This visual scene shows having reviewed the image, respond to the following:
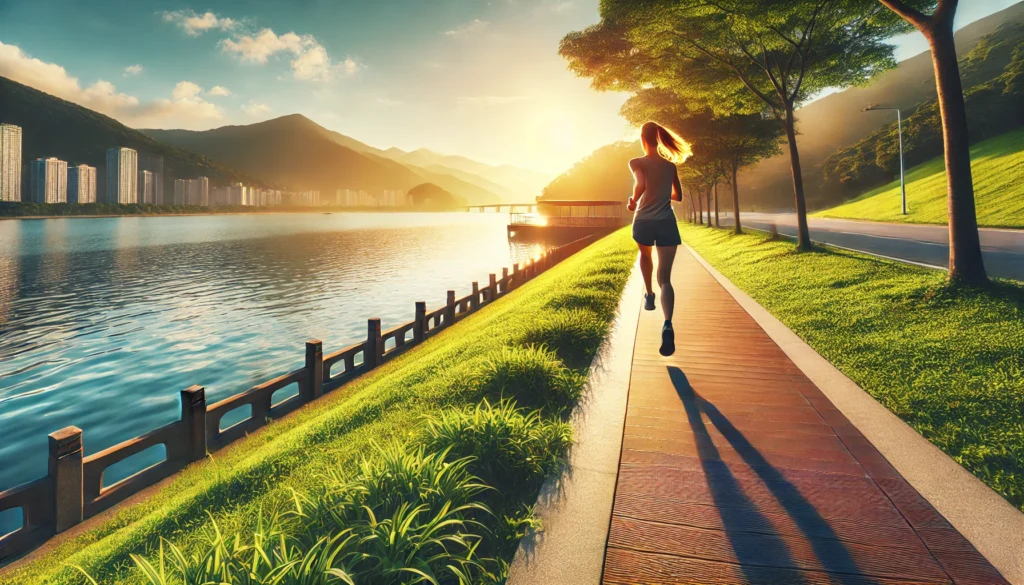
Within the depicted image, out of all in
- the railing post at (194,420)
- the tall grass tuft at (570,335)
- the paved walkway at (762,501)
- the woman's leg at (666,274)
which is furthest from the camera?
the railing post at (194,420)

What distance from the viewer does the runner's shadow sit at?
2.35 m

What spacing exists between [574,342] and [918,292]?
6.23 metres

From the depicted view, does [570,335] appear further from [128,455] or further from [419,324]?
[419,324]

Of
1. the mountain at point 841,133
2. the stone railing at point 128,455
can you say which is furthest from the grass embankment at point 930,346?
the mountain at point 841,133

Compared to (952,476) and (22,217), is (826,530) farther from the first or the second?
(22,217)

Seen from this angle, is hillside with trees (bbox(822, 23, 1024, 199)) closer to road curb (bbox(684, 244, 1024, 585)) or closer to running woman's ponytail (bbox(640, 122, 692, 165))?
running woman's ponytail (bbox(640, 122, 692, 165))

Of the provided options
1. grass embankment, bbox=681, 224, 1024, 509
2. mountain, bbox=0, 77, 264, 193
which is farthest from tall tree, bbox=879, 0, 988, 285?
mountain, bbox=0, 77, 264, 193

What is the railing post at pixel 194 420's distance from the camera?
6.96 meters

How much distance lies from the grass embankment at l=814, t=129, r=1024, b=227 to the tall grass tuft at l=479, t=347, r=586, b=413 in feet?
97.9

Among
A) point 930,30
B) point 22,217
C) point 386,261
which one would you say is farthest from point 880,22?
point 22,217

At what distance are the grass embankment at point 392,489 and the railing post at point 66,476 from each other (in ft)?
1.29

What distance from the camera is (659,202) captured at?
18.1 feet

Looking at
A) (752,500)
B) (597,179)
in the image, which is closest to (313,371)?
(752,500)

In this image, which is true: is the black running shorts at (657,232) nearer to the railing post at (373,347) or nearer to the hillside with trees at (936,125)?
the railing post at (373,347)
